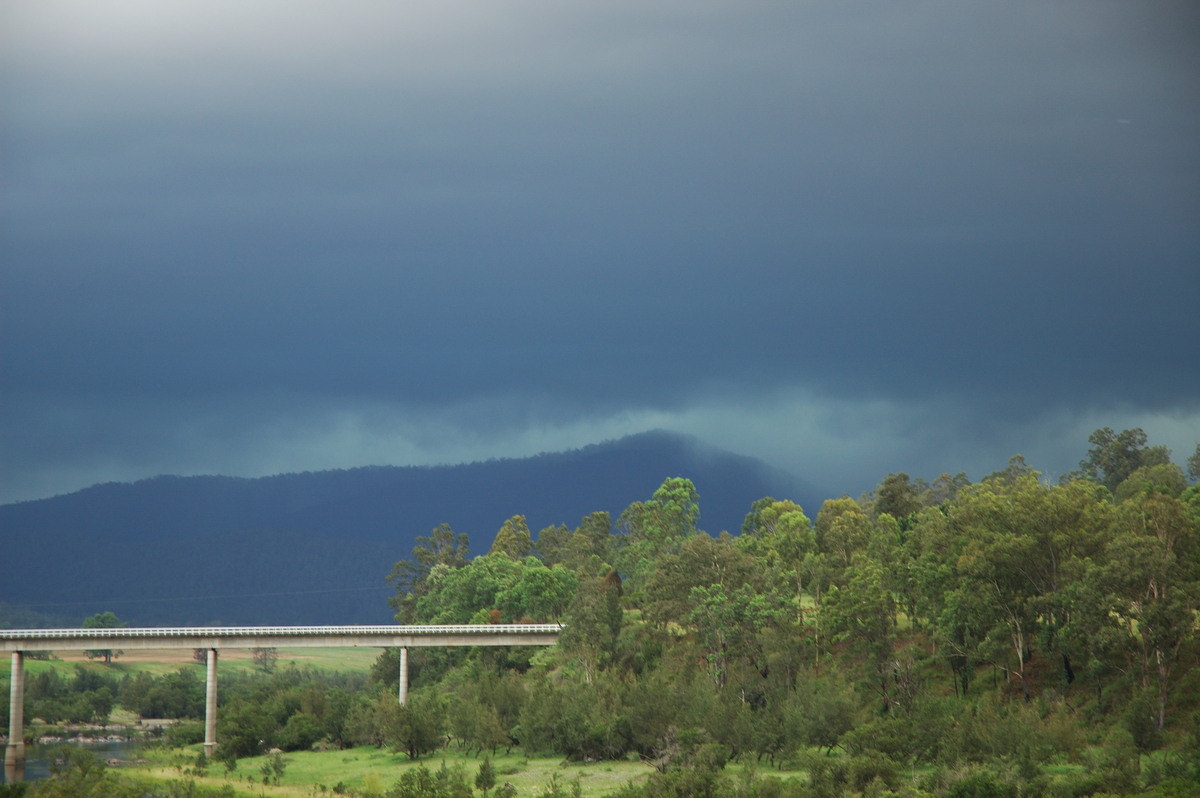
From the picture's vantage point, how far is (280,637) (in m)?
119

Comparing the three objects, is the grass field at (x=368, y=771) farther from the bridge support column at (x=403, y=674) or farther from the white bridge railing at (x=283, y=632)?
the bridge support column at (x=403, y=674)

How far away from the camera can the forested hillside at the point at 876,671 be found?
69938 mm

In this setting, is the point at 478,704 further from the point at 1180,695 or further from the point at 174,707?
the point at 174,707

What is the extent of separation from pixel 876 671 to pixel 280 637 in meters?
57.3

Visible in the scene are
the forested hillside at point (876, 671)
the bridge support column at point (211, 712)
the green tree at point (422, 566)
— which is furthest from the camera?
the green tree at point (422, 566)

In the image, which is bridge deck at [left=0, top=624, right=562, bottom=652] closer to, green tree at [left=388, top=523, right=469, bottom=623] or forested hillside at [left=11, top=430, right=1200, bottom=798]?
forested hillside at [left=11, top=430, right=1200, bottom=798]

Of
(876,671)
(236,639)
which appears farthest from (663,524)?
(876,671)

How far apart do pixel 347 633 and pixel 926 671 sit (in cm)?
5374

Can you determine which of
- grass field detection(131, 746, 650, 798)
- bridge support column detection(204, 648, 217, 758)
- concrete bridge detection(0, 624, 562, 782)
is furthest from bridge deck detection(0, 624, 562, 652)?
grass field detection(131, 746, 650, 798)

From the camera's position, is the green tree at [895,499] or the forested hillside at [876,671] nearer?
the forested hillside at [876,671]

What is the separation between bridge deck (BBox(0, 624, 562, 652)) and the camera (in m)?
116

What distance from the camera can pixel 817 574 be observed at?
99500 millimetres

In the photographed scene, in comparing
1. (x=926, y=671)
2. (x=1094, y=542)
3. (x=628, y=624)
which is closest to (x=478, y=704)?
(x=628, y=624)

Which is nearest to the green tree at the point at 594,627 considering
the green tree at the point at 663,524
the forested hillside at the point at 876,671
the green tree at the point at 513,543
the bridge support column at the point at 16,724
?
the forested hillside at the point at 876,671
